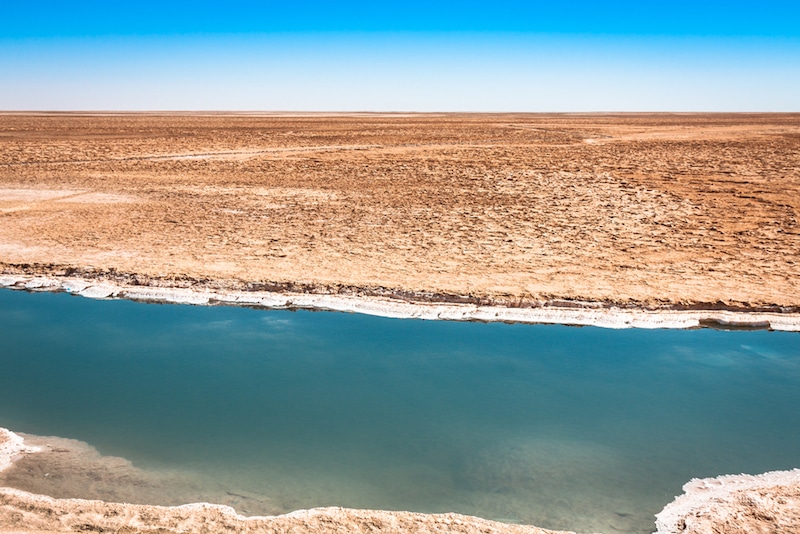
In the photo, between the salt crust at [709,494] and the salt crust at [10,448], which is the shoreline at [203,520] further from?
the salt crust at [709,494]

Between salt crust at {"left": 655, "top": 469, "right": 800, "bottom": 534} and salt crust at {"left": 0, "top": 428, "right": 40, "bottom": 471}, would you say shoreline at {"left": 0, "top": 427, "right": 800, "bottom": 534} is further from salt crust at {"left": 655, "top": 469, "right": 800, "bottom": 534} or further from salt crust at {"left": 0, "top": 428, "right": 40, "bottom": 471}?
salt crust at {"left": 0, "top": 428, "right": 40, "bottom": 471}

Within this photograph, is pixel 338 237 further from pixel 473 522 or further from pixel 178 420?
pixel 473 522

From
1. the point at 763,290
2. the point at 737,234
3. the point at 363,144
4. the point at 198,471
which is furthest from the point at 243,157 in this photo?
the point at 198,471

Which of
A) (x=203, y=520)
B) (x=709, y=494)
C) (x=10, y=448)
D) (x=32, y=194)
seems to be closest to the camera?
(x=203, y=520)

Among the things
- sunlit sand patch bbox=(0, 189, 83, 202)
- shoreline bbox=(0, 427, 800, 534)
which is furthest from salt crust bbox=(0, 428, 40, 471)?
sunlit sand patch bbox=(0, 189, 83, 202)

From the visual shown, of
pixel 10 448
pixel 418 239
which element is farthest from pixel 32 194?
pixel 10 448

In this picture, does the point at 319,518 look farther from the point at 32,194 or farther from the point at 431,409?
the point at 32,194
